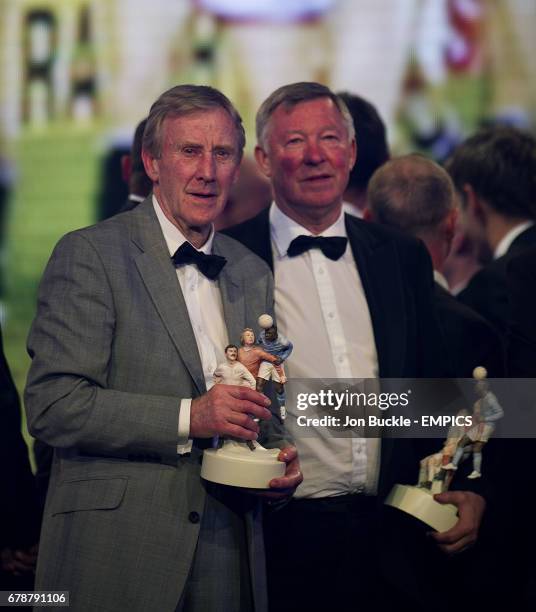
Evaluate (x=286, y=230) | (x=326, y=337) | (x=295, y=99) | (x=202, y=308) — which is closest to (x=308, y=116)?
(x=295, y=99)

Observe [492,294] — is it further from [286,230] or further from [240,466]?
[240,466]

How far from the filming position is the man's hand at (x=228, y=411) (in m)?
2.55

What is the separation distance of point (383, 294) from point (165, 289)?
78 cm

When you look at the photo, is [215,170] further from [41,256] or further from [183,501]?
Result: [41,256]

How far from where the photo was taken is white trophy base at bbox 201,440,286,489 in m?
2.59

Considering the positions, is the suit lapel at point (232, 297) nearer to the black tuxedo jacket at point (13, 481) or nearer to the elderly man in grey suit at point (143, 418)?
the elderly man in grey suit at point (143, 418)

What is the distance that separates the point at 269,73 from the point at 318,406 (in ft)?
10.9

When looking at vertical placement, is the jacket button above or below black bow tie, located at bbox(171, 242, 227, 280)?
below

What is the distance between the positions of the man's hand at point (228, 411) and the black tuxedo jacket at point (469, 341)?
1.04 metres

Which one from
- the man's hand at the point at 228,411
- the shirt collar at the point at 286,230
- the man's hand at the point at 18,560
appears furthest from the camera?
the shirt collar at the point at 286,230

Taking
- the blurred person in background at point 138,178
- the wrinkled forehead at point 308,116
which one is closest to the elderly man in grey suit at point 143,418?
the wrinkled forehead at point 308,116

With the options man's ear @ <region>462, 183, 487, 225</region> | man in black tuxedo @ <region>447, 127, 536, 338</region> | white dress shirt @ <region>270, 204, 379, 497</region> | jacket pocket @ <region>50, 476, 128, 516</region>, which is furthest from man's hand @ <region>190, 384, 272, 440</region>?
man's ear @ <region>462, 183, 487, 225</region>

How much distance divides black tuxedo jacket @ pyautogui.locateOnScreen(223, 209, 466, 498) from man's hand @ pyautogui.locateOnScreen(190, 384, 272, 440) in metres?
0.67

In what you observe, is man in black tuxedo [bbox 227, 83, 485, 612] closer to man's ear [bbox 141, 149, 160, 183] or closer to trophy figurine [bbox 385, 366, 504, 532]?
trophy figurine [bbox 385, 366, 504, 532]
